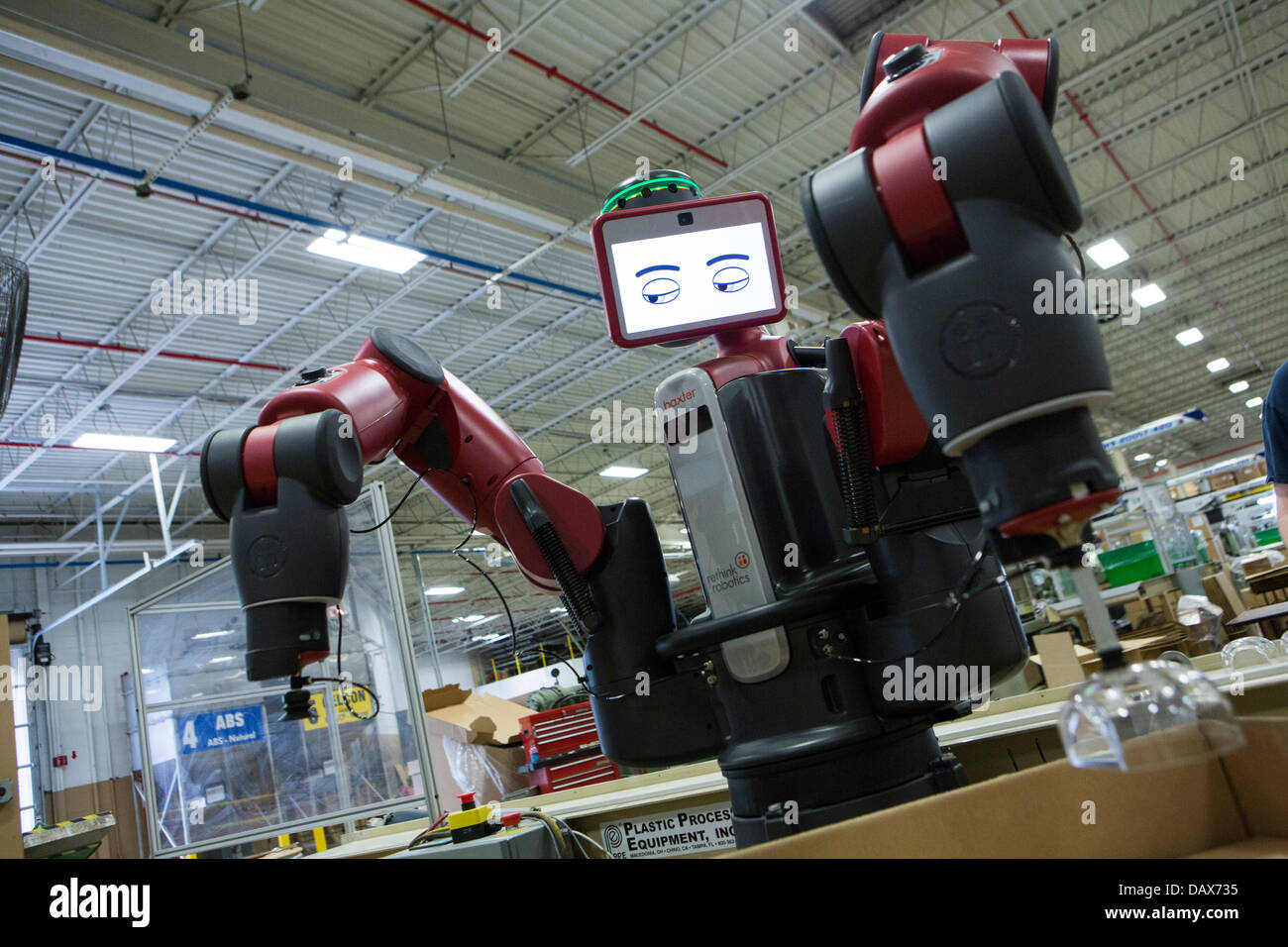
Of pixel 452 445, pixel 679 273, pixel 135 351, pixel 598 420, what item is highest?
pixel 135 351

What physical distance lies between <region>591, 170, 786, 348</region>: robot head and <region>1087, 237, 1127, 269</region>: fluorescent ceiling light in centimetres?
1225

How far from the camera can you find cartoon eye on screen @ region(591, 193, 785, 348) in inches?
62.1

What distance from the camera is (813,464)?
1479 millimetres

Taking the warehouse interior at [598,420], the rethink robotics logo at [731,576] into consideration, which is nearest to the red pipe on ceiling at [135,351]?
→ the warehouse interior at [598,420]

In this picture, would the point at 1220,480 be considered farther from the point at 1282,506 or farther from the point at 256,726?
the point at 1282,506

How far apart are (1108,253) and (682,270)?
1303 centimetres

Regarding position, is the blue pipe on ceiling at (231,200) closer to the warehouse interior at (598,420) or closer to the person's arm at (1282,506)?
the warehouse interior at (598,420)

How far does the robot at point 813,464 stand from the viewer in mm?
759

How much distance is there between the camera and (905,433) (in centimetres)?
117

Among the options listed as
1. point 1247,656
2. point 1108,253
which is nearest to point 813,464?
point 1247,656

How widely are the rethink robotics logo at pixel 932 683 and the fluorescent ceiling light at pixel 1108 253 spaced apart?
41.2 ft

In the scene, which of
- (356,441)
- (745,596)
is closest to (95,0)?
(356,441)

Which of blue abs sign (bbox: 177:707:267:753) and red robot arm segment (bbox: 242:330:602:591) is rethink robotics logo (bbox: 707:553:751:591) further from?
blue abs sign (bbox: 177:707:267:753)
